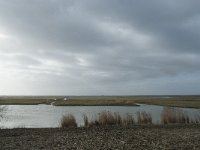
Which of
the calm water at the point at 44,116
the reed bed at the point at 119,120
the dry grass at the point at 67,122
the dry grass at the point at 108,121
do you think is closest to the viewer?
the dry grass at the point at 67,122

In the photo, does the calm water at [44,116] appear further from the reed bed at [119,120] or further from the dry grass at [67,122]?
the dry grass at [67,122]

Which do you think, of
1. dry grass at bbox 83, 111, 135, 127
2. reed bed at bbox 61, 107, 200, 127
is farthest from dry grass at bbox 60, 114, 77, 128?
dry grass at bbox 83, 111, 135, 127

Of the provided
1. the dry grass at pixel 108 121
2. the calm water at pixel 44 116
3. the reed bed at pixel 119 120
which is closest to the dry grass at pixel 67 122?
the reed bed at pixel 119 120

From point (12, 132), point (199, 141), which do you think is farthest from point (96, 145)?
point (12, 132)

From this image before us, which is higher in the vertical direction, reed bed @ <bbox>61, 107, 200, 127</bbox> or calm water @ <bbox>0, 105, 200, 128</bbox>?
reed bed @ <bbox>61, 107, 200, 127</bbox>

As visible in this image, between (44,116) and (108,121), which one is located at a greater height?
(108,121)

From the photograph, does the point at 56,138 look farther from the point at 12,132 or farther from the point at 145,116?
the point at 145,116

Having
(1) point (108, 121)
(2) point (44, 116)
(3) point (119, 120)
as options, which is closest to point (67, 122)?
(1) point (108, 121)

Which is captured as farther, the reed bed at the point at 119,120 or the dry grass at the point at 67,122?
the reed bed at the point at 119,120

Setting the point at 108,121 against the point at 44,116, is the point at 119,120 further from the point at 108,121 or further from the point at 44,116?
the point at 44,116

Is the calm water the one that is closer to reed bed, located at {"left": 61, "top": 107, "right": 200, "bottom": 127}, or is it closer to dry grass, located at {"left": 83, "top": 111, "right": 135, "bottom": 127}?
reed bed, located at {"left": 61, "top": 107, "right": 200, "bottom": 127}

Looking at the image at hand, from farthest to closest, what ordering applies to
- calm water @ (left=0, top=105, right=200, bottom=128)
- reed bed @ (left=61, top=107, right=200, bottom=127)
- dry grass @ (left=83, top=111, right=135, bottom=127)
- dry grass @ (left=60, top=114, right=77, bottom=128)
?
calm water @ (left=0, top=105, right=200, bottom=128) < dry grass @ (left=83, top=111, right=135, bottom=127) < reed bed @ (left=61, top=107, right=200, bottom=127) < dry grass @ (left=60, top=114, right=77, bottom=128)

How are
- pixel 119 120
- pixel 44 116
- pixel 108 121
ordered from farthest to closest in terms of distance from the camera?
pixel 44 116, pixel 119 120, pixel 108 121

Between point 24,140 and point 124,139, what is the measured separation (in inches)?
201
